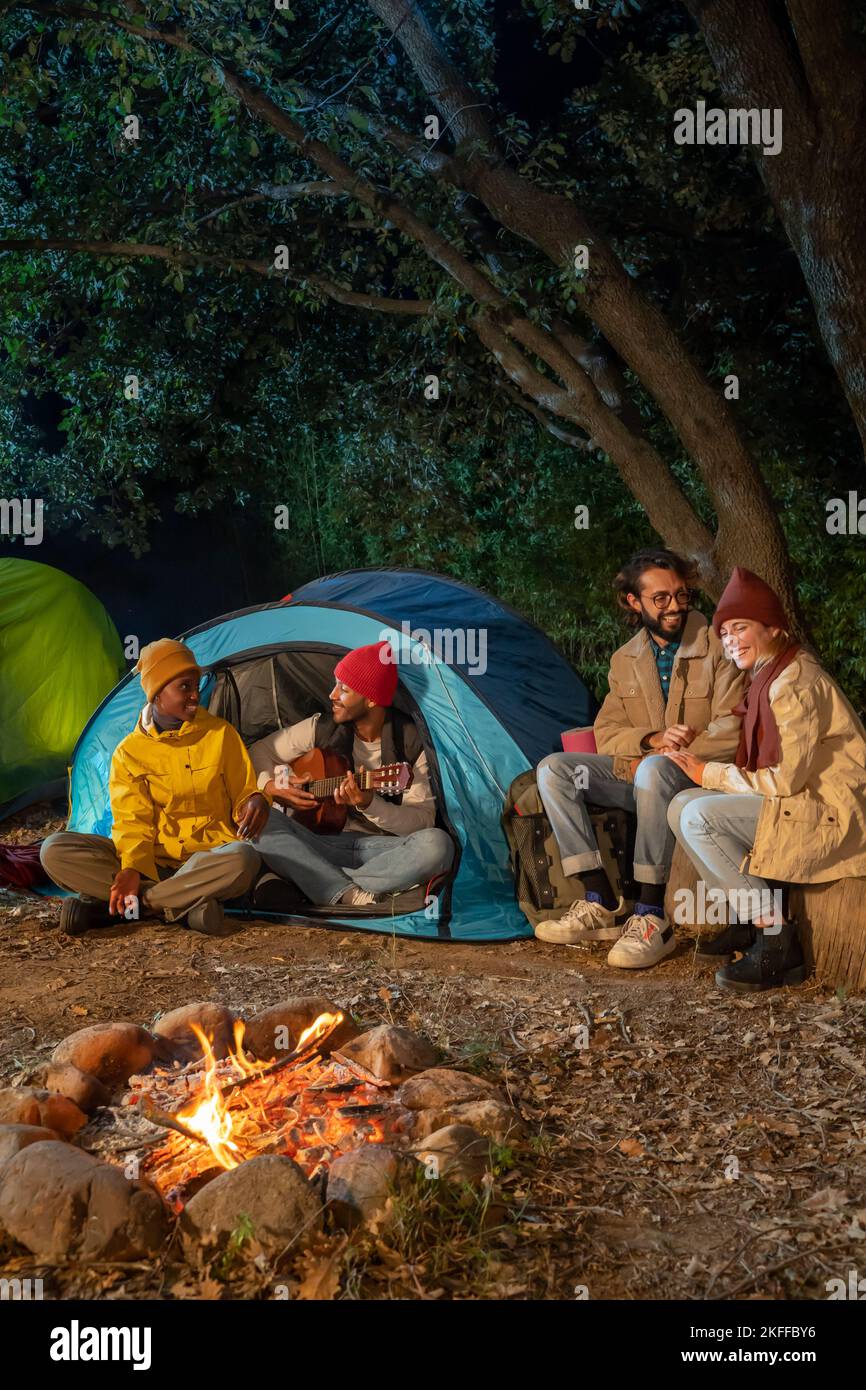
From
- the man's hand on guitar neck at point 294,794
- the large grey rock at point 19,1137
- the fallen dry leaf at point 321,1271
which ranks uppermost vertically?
the man's hand on guitar neck at point 294,794

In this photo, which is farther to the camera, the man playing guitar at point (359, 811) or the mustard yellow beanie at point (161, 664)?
the man playing guitar at point (359, 811)

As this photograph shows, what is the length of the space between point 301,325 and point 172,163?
2170 mm

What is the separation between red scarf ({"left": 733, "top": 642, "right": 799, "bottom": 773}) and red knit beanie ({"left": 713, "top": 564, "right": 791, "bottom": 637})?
13 centimetres

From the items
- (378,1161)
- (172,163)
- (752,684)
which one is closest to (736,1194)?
(378,1161)

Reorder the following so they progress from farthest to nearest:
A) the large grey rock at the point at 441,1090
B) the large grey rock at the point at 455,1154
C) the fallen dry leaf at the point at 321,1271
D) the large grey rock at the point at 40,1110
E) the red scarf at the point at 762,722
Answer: the red scarf at the point at 762,722, the large grey rock at the point at 441,1090, the large grey rock at the point at 40,1110, the large grey rock at the point at 455,1154, the fallen dry leaf at the point at 321,1271

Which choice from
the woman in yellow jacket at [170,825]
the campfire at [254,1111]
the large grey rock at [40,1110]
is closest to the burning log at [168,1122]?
the campfire at [254,1111]

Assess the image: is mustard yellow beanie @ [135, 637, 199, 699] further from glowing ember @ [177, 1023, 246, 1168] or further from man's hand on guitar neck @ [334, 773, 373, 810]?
glowing ember @ [177, 1023, 246, 1168]

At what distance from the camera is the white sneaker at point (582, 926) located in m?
5.01

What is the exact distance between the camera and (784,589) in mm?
5812

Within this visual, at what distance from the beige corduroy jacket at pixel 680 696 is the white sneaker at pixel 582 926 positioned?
567 millimetres

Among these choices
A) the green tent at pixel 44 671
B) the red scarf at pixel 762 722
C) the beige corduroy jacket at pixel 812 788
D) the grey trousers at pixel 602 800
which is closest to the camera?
the beige corduroy jacket at pixel 812 788

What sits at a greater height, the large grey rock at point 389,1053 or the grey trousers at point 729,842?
the grey trousers at point 729,842

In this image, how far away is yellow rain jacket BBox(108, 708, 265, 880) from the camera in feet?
17.4

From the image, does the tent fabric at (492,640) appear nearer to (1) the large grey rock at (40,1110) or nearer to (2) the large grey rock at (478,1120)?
(2) the large grey rock at (478,1120)
